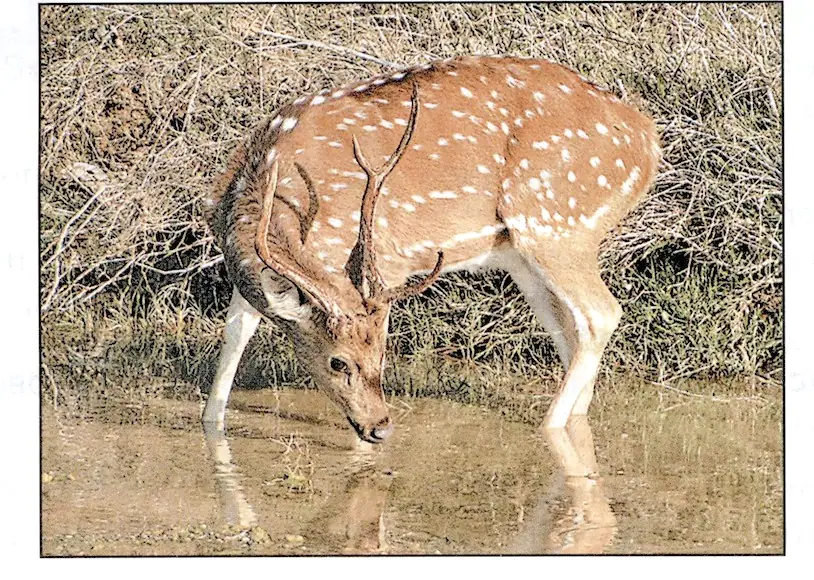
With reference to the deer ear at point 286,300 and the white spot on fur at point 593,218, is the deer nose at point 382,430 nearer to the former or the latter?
the deer ear at point 286,300

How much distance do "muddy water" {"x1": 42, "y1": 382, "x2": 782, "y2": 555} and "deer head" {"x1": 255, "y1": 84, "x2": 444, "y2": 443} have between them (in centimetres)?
25

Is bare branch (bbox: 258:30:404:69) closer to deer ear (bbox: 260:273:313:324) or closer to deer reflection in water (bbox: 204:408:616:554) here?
deer ear (bbox: 260:273:313:324)

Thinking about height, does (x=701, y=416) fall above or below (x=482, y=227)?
below

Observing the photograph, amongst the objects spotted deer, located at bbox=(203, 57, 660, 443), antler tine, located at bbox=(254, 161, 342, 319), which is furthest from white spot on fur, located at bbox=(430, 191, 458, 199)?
antler tine, located at bbox=(254, 161, 342, 319)

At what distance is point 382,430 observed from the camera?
6258 mm

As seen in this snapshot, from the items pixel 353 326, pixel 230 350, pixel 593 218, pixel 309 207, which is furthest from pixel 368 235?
pixel 593 218

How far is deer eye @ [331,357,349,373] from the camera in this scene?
20.5 feet

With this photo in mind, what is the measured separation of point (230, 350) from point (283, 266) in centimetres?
78

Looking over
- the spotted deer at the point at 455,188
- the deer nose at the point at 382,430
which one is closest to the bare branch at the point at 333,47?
the spotted deer at the point at 455,188
